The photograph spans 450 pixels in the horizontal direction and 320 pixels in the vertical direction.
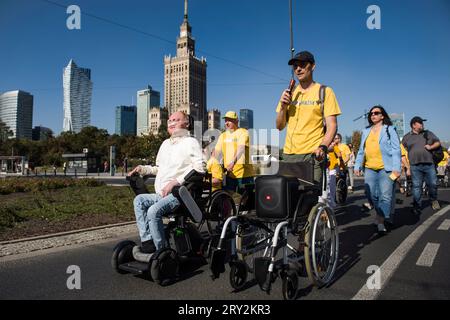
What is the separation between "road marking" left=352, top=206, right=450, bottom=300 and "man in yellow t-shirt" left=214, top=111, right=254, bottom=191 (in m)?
2.40

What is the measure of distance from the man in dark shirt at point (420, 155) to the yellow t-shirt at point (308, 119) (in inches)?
215

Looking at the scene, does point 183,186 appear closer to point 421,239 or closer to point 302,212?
point 302,212

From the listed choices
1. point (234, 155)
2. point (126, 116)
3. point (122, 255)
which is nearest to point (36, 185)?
point (234, 155)

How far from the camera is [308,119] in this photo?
376cm

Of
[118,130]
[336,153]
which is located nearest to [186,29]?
[118,130]

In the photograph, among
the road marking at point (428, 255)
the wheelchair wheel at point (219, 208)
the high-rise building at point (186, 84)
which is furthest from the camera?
the high-rise building at point (186, 84)

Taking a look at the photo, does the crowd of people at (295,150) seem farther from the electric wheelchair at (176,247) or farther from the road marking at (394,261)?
the road marking at (394,261)

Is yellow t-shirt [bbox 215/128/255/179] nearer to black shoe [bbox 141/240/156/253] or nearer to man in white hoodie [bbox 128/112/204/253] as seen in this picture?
man in white hoodie [bbox 128/112/204/253]

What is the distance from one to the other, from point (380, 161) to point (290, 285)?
11.8ft

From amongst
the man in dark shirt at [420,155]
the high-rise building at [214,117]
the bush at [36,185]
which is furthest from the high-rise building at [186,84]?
the man in dark shirt at [420,155]

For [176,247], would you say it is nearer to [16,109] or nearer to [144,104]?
[16,109]

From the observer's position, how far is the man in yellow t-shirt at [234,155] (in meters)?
5.83

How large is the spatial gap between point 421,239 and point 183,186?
3.94 meters
